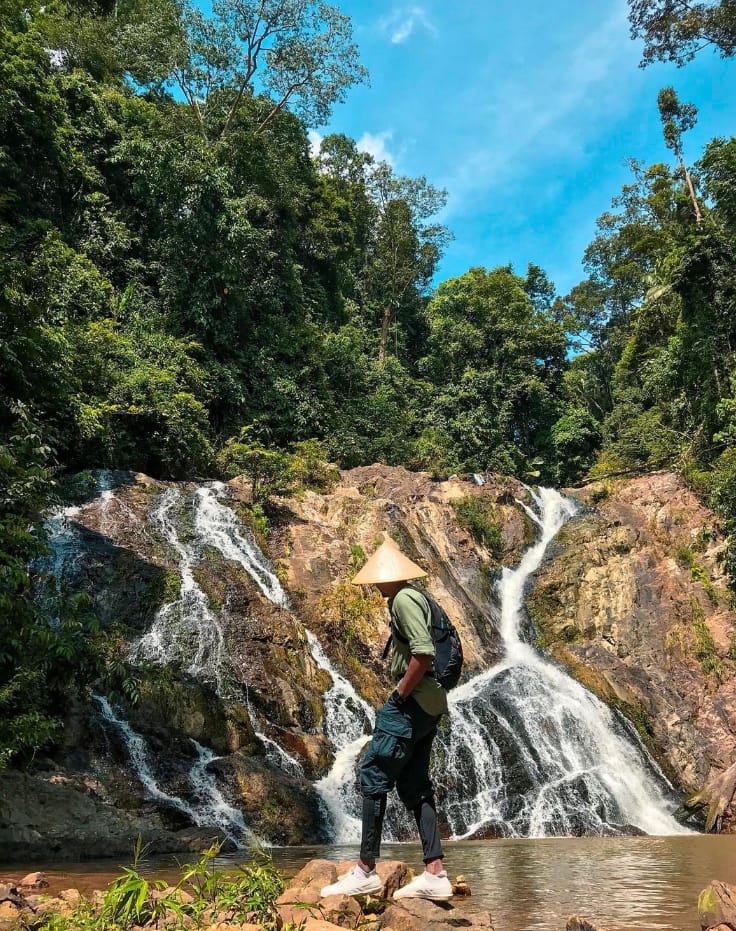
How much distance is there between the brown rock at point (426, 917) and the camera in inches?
122

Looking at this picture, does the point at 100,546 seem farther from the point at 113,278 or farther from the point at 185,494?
the point at 113,278

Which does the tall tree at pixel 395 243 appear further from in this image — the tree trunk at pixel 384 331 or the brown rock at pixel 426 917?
the brown rock at pixel 426 917

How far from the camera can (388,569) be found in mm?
3939

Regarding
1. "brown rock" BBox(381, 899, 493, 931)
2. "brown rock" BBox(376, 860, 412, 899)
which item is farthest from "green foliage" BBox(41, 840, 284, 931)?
"brown rock" BBox(376, 860, 412, 899)

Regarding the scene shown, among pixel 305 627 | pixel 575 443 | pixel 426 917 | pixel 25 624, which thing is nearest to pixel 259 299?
pixel 305 627

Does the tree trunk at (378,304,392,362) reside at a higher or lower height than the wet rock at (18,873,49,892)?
higher

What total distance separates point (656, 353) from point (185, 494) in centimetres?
2501

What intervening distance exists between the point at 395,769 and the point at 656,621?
46.9 feet

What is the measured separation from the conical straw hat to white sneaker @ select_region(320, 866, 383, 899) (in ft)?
5.06

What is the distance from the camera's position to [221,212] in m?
22.0

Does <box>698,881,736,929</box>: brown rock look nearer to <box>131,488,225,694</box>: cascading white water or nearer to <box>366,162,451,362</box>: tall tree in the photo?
<box>131,488,225,694</box>: cascading white water

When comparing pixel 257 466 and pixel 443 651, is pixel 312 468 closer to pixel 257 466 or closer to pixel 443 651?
pixel 257 466

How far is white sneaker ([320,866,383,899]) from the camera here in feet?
11.4

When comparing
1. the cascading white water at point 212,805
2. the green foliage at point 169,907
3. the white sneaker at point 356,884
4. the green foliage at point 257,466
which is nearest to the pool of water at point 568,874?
the white sneaker at point 356,884
